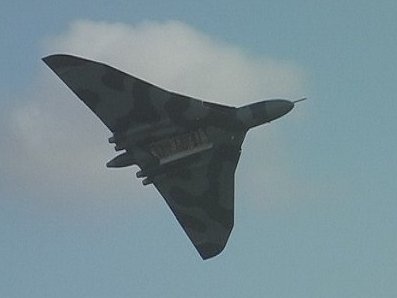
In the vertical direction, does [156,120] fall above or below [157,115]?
below

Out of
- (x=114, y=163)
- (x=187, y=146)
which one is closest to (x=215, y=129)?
(x=187, y=146)

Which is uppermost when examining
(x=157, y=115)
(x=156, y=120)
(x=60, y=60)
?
(x=60, y=60)

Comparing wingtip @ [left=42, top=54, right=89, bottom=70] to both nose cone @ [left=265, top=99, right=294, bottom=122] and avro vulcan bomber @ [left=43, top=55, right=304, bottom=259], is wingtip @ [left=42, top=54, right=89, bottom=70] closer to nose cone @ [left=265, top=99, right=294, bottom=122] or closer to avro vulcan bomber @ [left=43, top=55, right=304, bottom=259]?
avro vulcan bomber @ [left=43, top=55, right=304, bottom=259]

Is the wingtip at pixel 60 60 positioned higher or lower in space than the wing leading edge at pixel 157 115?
higher

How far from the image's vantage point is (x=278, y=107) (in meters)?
74.1

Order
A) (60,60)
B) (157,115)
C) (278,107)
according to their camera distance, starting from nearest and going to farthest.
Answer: (278,107), (60,60), (157,115)

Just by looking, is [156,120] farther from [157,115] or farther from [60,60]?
[60,60]

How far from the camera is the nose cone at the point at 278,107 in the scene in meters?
74.1

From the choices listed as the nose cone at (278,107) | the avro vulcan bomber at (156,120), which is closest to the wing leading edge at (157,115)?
the avro vulcan bomber at (156,120)

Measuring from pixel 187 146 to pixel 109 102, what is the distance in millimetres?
6751

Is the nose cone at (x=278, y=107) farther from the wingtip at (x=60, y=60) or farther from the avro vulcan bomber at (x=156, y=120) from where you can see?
the wingtip at (x=60, y=60)

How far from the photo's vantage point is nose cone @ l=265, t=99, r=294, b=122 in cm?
7406

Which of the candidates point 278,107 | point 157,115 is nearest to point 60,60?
point 157,115

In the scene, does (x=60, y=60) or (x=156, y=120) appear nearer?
(x=60, y=60)
